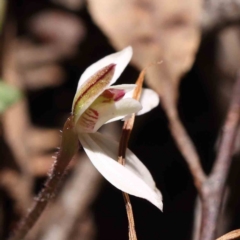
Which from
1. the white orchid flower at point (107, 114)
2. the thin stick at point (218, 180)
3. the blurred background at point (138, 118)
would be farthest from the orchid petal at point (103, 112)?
the blurred background at point (138, 118)

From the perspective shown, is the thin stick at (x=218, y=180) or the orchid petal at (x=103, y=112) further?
the thin stick at (x=218, y=180)

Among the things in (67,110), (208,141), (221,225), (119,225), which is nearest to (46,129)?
(67,110)

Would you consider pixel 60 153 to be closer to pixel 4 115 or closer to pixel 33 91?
pixel 4 115

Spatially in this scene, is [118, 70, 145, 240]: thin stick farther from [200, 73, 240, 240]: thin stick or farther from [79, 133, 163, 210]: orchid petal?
[200, 73, 240, 240]: thin stick

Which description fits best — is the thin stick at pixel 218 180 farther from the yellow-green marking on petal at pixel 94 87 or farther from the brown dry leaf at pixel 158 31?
the yellow-green marking on petal at pixel 94 87

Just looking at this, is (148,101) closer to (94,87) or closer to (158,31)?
(94,87)

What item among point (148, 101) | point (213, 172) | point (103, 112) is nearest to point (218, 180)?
point (213, 172)

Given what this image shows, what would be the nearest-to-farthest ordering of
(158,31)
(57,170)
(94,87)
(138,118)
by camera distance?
1. (94,87)
2. (57,170)
3. (158,31)
4. (138,118)
